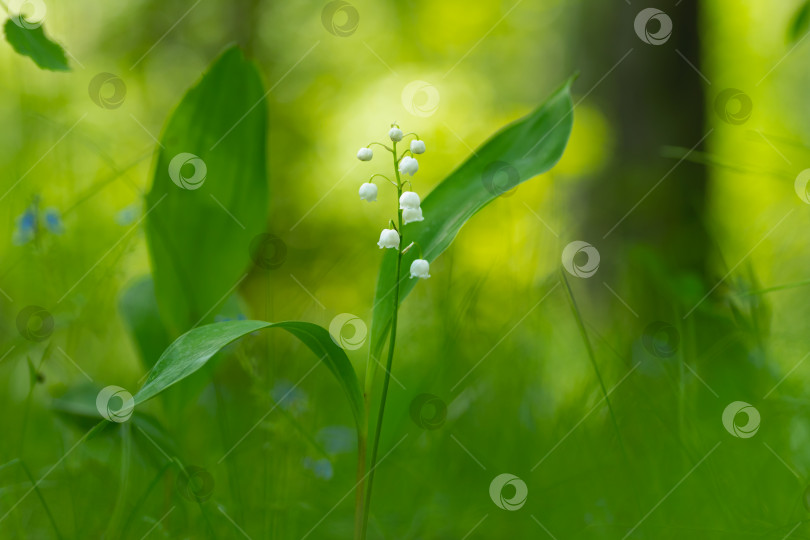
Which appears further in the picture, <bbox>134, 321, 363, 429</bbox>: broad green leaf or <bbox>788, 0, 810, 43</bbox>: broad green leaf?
<bbox>788, 0, 810, 43</bbox>: broad green leaf

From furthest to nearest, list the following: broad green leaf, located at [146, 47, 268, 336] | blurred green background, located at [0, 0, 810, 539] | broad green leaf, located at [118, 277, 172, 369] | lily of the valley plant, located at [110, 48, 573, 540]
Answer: broad green leaf, located at [118, 277, 172, 369] < broad green leaf, located at [146, 47, 268, 336] < blurred green background, located at [0, 0, 810, 539] < lily of the valley plant, located at [110, 48, 573, 540]

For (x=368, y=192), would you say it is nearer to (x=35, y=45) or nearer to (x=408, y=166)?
(x=408, y=166)

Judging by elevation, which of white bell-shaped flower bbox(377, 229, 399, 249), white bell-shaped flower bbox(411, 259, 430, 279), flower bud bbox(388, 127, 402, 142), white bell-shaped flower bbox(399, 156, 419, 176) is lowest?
white bell-shaped flower bbox(411, 259, 430, 279)

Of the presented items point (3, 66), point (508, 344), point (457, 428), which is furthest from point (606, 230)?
point (3, 66)

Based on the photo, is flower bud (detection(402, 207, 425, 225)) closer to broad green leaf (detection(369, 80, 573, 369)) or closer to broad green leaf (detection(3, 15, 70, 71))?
broad green leaf (detection(369, 80, 573, 369))

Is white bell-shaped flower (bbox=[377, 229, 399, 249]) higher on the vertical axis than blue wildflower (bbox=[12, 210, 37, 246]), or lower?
higher

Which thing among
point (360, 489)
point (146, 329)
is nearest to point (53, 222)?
point (146, 329)

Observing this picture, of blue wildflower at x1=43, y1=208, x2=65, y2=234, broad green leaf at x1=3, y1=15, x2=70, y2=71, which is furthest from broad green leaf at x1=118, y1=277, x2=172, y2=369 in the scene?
broad green leaf at x1=3, y1=15, x2=70, y2=71

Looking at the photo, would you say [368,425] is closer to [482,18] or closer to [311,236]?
[311,236]
